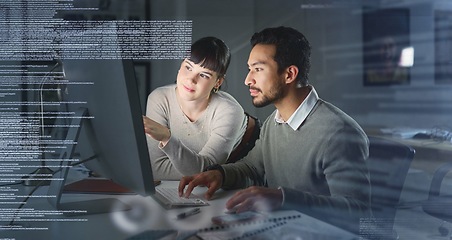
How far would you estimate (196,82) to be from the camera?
1.58 metres

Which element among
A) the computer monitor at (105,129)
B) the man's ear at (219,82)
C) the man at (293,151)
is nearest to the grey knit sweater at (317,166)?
the man at (293,151)

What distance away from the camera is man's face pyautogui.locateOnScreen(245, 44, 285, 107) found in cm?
157

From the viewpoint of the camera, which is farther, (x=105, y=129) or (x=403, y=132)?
(x=403, y=132)

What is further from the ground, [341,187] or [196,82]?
[196,82]

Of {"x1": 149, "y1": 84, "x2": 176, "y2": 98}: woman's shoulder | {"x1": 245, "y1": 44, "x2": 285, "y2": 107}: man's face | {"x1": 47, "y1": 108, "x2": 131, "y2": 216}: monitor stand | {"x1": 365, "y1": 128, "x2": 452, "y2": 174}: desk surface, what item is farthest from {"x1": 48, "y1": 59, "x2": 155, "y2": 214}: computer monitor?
{"x1": 365, "y1": 128, "x2": 452, "y2": 174}: desk surface

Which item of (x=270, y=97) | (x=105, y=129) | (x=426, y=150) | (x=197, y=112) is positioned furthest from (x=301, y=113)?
(x=105, y=129)

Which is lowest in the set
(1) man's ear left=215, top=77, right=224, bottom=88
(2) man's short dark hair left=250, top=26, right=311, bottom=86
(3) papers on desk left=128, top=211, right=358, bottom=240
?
(3) papers on desk left=128, top=211, right=358, bottom=240

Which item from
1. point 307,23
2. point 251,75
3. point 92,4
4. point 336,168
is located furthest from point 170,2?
point 336,168

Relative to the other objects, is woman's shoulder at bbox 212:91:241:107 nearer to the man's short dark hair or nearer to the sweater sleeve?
the man's short dark hair

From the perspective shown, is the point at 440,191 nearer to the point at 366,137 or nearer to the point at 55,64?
the point at 366,137

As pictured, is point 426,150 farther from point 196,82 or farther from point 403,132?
point 196,82

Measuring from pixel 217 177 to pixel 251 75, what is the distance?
370 mm

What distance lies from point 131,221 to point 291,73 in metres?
0.75

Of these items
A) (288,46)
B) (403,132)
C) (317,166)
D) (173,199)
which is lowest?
(173,199)
